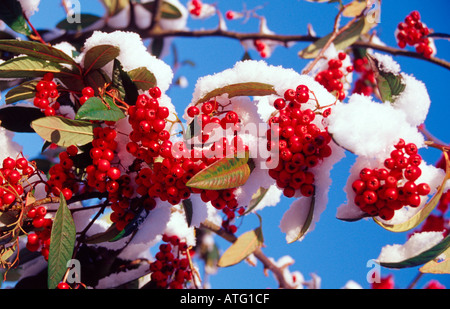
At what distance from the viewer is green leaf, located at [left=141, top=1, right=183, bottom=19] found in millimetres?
2357

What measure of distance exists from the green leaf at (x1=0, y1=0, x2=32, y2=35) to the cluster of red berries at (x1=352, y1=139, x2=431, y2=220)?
136cm

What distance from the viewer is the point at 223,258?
1.61 m

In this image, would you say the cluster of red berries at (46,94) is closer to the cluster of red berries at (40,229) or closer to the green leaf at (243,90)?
the cluster of red berries at (40,229)

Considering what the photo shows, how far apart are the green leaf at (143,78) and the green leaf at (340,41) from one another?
3.85 ft

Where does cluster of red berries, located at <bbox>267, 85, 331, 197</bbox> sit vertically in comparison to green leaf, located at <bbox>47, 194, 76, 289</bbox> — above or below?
above

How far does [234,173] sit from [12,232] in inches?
26.1

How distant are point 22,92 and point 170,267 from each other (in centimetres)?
94

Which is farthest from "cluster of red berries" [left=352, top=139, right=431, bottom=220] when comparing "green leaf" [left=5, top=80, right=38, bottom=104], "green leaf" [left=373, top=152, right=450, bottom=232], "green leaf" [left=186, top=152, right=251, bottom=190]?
"green leaf" [left=5, top=80, right=38, bottom=104]

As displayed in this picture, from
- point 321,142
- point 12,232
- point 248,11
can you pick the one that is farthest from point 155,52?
point 321,142

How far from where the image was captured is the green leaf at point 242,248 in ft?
5.26

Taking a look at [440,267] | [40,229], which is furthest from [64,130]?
[440,267]

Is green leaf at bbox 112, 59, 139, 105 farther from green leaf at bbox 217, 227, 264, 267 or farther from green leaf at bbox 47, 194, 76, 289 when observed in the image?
→ green leaf at bbox 217, 227, 264, 267

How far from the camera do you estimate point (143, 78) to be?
40.8 inches

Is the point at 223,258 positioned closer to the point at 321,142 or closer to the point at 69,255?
the point at 69,255
